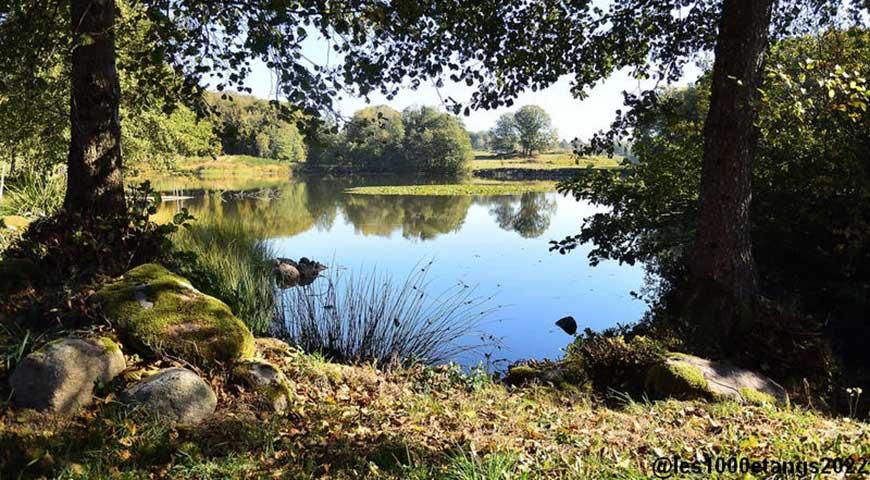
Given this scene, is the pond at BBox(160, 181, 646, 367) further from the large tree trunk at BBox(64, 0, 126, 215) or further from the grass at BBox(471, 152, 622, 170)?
the grass at BBox(471, 152, 622, 170)

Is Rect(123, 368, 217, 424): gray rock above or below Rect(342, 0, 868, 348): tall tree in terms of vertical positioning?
below

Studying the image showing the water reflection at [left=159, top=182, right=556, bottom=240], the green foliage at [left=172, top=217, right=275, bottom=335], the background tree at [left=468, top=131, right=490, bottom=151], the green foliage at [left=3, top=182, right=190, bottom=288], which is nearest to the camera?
the green foliage at [left=3, top=182, right=190, bottom=288]

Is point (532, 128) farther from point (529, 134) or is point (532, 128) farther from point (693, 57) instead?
point (693, 57)

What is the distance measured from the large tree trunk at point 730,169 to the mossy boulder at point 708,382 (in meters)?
0.72

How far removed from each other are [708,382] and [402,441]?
2.68 metres

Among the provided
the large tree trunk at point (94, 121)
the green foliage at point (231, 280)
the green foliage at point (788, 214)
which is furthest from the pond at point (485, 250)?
the large tree trunk at point (94, 121)

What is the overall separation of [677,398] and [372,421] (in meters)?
2.36

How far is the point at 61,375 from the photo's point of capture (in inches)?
116

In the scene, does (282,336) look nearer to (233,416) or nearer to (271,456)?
(233,416)

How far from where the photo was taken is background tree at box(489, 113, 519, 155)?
275 feet

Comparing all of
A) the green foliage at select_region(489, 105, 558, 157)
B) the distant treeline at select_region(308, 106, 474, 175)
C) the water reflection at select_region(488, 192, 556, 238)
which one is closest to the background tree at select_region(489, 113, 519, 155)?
the green foliage at select_region(489, 105, 558, 157)

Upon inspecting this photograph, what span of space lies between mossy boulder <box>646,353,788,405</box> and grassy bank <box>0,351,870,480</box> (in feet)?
1.88

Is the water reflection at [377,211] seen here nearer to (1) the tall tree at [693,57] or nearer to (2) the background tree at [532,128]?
(1) the tall tree at [693,57]

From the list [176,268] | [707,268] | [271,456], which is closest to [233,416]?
[271,456]
